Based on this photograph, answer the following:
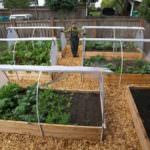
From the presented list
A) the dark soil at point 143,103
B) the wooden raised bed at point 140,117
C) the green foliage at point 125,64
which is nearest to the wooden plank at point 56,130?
the wooden raised bed at point 140,117

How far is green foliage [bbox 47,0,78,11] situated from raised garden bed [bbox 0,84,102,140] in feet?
43.8

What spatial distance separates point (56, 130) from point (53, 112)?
376 mm

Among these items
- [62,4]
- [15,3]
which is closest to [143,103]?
[62,4]

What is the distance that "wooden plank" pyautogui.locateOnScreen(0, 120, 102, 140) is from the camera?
13.2 ft

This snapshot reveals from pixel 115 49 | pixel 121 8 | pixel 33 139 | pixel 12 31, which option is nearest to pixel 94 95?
pixel 33 139

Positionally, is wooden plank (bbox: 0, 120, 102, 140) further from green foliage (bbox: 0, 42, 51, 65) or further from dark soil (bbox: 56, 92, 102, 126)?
green foliage (bbox: 0, 42, 51, 65)

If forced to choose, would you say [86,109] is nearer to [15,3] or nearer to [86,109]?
[86,109]

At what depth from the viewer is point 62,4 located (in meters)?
17.4

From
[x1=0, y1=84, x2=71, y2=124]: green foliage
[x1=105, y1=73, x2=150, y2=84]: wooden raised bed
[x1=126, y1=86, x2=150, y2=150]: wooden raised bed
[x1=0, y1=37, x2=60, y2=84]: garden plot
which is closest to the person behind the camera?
[x1=126, y1=86, x2=150, y2=150]: wooden raised bed

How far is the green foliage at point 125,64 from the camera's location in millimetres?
6367

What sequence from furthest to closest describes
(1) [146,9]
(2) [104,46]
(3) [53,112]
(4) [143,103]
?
1. (1) [146,9]
2. (2) [104,46]
3. (4) [143,103]
4. (3) [53,112]

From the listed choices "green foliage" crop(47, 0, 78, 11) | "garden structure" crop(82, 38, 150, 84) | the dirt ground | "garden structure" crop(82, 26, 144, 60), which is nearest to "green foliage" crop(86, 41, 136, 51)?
"garden structure" crop(82, 26, 144, 60)

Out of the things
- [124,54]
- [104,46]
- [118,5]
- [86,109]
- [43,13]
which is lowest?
[86,109]

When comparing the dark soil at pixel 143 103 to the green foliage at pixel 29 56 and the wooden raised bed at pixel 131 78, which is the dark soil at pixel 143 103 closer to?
the wooden raised bed at pixel 131 78
